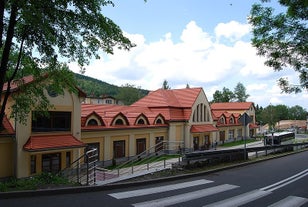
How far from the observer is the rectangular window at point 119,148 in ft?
103

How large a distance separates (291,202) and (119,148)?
24.8 meters

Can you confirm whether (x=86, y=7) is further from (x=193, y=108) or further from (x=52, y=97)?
(x=193, y=108)

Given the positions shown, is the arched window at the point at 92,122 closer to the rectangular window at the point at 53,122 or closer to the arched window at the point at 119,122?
the arched window at the point at 119,122

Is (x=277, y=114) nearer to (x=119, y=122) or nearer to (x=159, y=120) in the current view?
(x=159, y=120)

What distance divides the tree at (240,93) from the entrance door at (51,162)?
97.5m

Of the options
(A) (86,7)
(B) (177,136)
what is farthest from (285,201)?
(B) (177,136)

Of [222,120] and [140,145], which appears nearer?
[140,145]

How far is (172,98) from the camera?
44.0 meters

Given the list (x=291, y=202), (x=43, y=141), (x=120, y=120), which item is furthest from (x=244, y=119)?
(x=120, y=120)

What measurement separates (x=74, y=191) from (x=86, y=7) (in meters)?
5.08

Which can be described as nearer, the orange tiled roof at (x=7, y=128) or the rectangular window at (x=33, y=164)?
the orange tiled roof at (x=7, y=128)

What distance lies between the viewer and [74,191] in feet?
27.0

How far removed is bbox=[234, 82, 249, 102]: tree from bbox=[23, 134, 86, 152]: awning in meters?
96.4

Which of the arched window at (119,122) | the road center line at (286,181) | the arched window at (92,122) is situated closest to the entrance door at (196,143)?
the arched window at (119,122)
